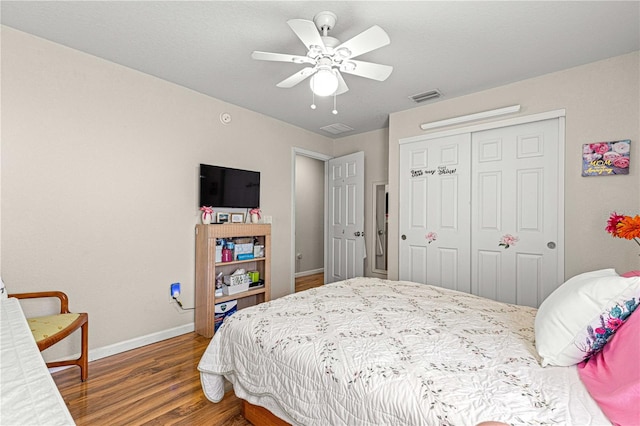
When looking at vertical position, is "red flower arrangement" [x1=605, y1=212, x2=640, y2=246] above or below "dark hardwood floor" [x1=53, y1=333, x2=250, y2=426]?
above

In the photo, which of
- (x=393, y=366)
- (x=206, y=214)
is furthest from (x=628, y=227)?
(x=206, y=214)

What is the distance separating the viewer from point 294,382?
4.33ft

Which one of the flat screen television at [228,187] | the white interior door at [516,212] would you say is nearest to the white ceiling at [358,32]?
the white interior door at [516,212]

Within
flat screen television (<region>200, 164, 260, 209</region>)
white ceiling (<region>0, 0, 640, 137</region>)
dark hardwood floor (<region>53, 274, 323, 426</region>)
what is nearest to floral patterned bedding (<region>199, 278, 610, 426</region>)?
dark hardwood floor (<region>53, 274, 323, 426</region>)

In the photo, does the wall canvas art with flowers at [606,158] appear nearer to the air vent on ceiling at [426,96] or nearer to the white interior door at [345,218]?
the air vent on ceiling at [426,96]

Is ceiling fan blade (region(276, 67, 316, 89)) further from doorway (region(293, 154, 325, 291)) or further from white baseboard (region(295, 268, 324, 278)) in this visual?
white baseboard (region(295, 268, 324, 278))

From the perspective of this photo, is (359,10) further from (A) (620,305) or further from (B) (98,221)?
(B) (98,221)

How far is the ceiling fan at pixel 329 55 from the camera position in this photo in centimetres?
170

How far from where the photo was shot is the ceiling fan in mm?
1699

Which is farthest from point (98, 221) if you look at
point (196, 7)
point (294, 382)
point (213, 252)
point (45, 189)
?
point (294, 382)

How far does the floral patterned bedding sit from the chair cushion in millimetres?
979

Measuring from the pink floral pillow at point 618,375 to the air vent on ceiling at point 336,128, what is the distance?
3585 mm

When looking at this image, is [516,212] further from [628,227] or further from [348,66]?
[348,66]

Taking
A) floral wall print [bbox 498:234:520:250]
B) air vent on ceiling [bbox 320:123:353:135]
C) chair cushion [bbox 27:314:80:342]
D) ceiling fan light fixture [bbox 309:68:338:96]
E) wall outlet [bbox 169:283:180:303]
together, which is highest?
air vent on ceiling [bbox 320:123:353:135]
